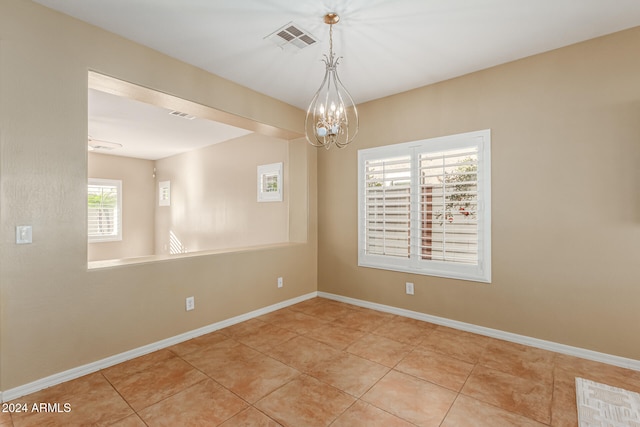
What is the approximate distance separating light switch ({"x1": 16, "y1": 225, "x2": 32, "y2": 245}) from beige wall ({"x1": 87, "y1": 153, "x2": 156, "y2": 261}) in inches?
209

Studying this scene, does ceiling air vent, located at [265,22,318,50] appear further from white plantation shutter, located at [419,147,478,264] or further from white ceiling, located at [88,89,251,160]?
white ceiling, located at [88,89,251,160]

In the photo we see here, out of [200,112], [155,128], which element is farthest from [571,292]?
[155,128]

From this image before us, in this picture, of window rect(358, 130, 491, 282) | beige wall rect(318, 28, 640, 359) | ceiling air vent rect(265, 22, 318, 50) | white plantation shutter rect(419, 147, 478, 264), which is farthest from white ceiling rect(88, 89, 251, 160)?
beige wall rect(318, 28, 640, 359)

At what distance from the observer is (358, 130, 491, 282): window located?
315 cm

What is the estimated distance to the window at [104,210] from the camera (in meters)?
6.59

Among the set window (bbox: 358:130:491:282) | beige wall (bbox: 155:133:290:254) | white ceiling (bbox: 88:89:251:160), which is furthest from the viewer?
beige wall (bbox: 155:133:290:254)

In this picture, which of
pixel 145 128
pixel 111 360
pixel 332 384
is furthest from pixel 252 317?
pixel 145 128

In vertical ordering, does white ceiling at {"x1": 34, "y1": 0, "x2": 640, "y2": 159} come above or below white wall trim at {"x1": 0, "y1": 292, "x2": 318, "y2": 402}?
above

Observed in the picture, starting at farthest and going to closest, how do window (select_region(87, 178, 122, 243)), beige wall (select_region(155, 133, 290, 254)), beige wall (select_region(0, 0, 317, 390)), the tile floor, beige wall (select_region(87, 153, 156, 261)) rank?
1. beige wall (select_region(87, 153, 156, 261))
2. window (select_region(87, 178, 122, 243))
3. beige wall (select_region(155, 133, 290, 254))
4. beige wall (select_region(0, 0, 317, 390))
5. the tile floor

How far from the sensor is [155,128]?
4.94m

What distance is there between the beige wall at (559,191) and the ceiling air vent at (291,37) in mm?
1600

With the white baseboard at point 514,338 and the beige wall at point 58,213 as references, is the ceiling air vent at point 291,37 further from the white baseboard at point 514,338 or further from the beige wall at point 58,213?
the white baseboard at point 514,338

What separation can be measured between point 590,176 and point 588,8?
50.8 inches

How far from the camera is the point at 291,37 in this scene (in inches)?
101
